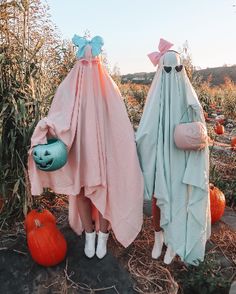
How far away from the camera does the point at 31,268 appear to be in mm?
2904

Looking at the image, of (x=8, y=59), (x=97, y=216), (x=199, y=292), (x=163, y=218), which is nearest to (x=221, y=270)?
(x=199, y=292)

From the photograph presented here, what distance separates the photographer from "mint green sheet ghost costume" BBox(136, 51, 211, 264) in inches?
109

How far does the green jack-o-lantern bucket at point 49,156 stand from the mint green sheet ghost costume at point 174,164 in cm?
67

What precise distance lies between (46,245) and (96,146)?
889 millimetres

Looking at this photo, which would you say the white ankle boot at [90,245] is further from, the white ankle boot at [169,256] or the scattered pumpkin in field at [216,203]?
the scattered pumpkin in field at [216,203]

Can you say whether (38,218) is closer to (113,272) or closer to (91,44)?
(113,272)

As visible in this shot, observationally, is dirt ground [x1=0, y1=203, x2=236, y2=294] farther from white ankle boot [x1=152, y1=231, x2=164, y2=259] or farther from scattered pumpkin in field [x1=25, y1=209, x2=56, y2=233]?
scattered pumpkin in field [x1=25, y1=209, x2=56, y2=233]

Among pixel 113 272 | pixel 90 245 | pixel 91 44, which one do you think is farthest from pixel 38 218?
pixel 91 44

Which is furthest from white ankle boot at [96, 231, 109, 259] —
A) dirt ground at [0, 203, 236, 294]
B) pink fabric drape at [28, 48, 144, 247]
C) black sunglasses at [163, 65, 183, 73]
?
black sunglasses at [163, 65, 183, 73]

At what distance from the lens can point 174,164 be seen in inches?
110

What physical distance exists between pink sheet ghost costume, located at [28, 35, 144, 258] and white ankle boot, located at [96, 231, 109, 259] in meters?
0.17

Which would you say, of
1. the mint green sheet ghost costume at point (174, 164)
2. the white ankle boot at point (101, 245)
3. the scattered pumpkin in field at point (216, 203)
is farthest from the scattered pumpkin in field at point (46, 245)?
the scattered pumpkin in field at point (216, 203)

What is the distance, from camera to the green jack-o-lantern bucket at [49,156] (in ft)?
8.00

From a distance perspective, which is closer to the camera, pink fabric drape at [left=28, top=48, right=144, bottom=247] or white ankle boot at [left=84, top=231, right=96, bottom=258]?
pink fabric drape at [left=28, top=48, right=144, bottom=247]
